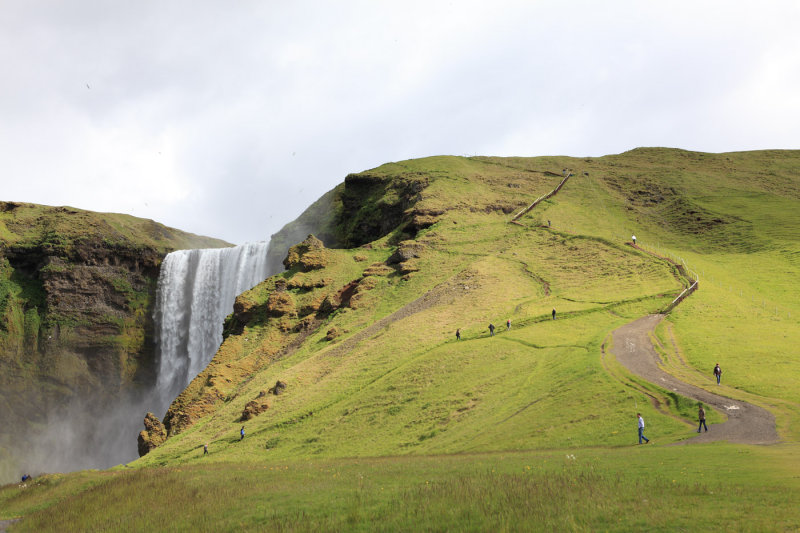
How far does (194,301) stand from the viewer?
88062 mm

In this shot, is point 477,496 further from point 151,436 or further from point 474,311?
point 151,436

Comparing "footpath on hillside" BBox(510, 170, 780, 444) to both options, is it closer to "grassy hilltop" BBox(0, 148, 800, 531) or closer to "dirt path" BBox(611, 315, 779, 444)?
"dirt path" BBox(611, 315, 779, 444)

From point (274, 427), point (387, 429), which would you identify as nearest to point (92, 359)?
point (274, 427)

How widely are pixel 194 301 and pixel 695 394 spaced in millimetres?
75571

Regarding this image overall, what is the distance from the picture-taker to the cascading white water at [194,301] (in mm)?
84938

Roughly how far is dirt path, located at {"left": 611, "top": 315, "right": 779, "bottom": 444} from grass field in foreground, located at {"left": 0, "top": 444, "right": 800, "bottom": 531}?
222cm

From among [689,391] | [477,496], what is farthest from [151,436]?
[689,391]

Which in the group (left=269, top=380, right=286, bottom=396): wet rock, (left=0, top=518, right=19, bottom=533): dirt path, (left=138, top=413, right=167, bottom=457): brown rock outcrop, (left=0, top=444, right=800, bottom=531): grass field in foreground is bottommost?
(left=138, top=413, right=167, bottom=457): brown rock outcrop

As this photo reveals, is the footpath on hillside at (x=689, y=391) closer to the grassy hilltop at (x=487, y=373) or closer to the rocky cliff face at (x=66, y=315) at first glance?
the grassy hilltop at (x=487, y=373)

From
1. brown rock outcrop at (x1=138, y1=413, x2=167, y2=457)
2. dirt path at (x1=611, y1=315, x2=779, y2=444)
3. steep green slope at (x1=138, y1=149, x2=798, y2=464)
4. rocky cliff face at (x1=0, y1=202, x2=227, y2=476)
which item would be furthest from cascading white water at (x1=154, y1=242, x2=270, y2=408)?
dirt path at (x1=611, y1=315, x2=779, y2=444)

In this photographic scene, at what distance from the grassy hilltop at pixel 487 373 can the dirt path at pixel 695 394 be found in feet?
2.60

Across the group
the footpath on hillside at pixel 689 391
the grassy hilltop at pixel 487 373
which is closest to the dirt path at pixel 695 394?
the footpath on hillside at pixel 689 391

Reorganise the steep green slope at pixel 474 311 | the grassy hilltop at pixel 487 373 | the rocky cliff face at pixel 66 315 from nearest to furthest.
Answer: the grassy hilltop at pixel 487 373, the steep green slope at pixel 474 311, the rocky cliff face at pixel 66 315

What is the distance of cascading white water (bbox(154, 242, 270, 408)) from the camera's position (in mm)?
84938
